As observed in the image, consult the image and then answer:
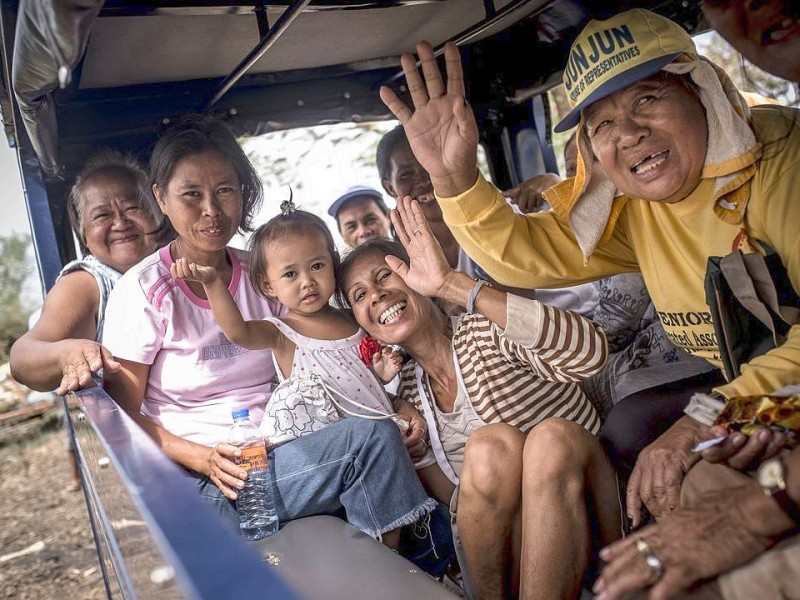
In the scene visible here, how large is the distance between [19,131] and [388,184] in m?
1.48

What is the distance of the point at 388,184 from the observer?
3248 millimetres

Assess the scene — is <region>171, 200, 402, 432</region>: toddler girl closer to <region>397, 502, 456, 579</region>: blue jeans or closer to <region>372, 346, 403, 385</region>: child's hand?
<region>372, 346, 403, 385</region>: child's hand

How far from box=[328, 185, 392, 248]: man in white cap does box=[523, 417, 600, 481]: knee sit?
162cm

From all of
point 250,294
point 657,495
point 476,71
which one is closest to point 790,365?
point 657,495

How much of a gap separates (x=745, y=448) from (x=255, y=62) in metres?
2.17

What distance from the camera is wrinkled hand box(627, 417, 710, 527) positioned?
62.0 inches

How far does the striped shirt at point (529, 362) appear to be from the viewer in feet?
6.46

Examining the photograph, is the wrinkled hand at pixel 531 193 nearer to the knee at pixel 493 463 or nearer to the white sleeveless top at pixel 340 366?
the white sleeveless top at pixel 340 366

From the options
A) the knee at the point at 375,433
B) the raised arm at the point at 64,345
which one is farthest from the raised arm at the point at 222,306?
the knee at the point at 375,433

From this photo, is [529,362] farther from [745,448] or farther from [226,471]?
[226,471]

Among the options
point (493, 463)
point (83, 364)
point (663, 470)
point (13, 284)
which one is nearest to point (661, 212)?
point (663, 470)

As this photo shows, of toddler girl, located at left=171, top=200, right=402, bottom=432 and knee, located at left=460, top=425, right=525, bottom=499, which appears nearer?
knee, located at left=460, top=425, right=525, bottom=499

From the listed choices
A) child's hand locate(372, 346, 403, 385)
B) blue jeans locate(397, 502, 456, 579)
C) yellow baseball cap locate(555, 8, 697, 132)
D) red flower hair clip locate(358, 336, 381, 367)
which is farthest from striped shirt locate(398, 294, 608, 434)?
yellow baseball cap locate(555, 8, 697, 132)

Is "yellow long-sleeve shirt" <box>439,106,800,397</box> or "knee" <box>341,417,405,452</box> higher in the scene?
"yellow long-sleeve shirt" <box>439,106,800,397</box>
